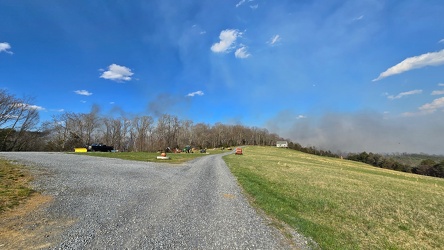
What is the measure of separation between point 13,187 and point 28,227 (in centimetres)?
602

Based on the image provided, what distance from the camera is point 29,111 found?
66.0 meters

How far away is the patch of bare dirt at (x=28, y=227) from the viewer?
606 centimetres

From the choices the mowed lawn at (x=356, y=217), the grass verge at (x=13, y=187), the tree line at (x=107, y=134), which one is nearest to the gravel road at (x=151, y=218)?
the grass verge at (x=13, y=187)

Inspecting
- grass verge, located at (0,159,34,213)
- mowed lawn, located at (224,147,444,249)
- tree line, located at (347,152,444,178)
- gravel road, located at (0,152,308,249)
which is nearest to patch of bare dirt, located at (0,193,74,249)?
gravel road, located at (0,152,308,249)

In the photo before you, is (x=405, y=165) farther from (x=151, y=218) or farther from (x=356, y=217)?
(x=151, y=218)

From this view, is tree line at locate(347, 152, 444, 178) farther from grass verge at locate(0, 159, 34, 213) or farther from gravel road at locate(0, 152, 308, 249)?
grass verge at locate(0, 159, 34, 213)

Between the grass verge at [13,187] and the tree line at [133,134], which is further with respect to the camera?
the tree line at [133,134]

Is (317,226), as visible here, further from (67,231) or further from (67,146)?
(67,146)

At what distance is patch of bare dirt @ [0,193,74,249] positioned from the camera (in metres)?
6.06

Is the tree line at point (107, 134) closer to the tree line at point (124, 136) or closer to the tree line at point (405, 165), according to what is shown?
the tree line at point (124, 136)

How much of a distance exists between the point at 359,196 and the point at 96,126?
9858 cm

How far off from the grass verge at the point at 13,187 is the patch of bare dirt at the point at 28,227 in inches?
18.5

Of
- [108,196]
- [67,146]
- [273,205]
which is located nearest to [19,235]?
[108,196]

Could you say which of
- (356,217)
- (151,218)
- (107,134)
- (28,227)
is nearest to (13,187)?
(28,227)
